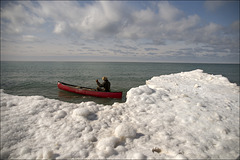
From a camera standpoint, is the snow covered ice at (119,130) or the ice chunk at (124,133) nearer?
the snow covered ice at (119,130)

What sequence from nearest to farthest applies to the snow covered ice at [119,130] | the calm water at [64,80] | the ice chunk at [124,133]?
the snow covered ice at [119,130] → the ice chunk at [124,133] → the calm water at [64,80]

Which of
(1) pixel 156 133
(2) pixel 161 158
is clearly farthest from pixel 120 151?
(1) pixel 156 133

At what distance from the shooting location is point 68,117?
16.1 ft

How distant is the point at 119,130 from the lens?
3932 millimetres

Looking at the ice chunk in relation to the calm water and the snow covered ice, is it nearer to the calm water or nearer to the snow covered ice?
the snow covered ice

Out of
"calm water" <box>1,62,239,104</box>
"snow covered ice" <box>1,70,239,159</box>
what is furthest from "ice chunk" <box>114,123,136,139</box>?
"calm water" <box>1,62,239,104</box>

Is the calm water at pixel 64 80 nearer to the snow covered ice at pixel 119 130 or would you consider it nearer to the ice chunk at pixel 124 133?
the snow covered ice at pixel 119 130

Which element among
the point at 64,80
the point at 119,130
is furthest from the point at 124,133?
the point at 64,80

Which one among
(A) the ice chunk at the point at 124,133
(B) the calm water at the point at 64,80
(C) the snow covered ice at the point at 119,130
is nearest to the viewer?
(C) the snow covered ice at the point at 119,130

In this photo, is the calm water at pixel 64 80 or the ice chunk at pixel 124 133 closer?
the ice chunk at pixel 124 133

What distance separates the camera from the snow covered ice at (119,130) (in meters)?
3.29

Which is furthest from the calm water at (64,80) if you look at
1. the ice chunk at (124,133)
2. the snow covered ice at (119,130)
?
the ice chunk at (124,133)

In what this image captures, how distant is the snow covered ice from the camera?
129 inches

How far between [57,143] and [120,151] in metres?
1.96
